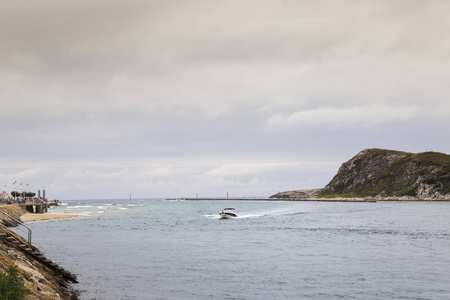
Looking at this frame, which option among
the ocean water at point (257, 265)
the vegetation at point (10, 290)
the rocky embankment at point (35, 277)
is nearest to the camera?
the vegetation at point (10, 290)

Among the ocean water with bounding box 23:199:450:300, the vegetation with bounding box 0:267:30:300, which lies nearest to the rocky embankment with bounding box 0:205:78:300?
the vegetation with bounding box 0:267:30:300

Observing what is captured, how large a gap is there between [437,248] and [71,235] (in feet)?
173

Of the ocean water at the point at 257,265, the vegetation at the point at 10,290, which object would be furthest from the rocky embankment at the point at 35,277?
the ocean water at the point at 257,265

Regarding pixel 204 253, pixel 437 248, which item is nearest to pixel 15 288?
pixel 204 253

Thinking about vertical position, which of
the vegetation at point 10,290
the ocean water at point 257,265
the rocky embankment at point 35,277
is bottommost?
the ocean water at point 257,265

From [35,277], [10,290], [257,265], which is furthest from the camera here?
[257,265]

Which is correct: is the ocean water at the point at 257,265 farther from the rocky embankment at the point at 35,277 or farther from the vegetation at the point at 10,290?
the vegetation at the point at 10,290

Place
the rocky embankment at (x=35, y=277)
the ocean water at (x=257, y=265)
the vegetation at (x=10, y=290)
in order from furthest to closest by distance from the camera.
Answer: the ocean water at (x=257, y=265) → the rocky embankment at (x=35, y=277) → the vegetation at (x=10, y=290)

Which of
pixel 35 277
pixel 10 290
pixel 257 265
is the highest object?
pixel 10 290

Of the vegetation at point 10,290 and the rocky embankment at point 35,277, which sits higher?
the vegetation at point 10,290

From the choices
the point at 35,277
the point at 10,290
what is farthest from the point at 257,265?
the point at 10,290

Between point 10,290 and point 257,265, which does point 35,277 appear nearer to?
point 10,290

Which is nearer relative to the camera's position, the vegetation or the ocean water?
the vegetation

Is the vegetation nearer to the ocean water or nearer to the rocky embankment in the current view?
the rocky embankment
